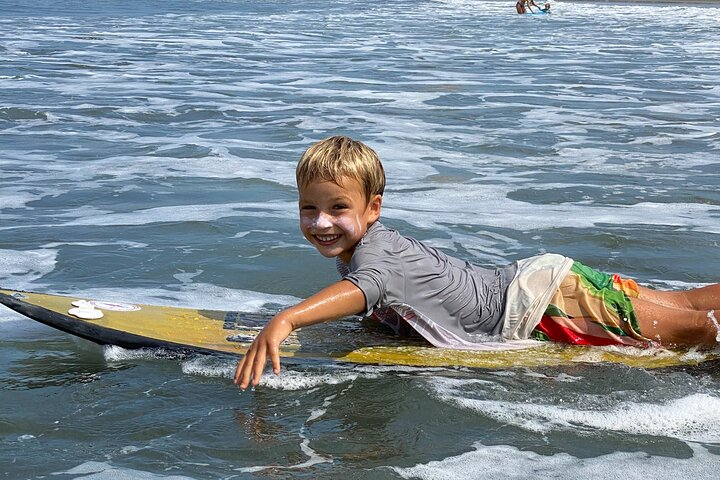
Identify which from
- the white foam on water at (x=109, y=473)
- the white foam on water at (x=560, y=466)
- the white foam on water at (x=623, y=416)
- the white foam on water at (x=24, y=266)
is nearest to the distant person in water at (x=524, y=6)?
the white foam on water at (x=24, y=266)

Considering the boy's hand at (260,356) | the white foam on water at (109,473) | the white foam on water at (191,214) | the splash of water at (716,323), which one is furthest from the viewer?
the white foam on water at (191,214)

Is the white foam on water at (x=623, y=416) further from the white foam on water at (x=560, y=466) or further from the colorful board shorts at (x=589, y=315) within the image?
the colorful board shorts at (x=589, y=315)

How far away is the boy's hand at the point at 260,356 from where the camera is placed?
2.86m

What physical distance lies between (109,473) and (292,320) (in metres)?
0.70

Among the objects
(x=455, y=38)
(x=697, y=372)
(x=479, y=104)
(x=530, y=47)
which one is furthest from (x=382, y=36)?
(x=697, y=372)

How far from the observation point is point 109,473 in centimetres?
278

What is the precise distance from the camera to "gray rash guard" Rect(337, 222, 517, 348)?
3.42m

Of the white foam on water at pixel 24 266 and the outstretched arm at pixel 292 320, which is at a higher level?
the outstretched arm at pixel 292 320

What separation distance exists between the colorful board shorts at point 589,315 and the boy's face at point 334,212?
85 centimetres

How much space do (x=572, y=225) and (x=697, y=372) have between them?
2464mm

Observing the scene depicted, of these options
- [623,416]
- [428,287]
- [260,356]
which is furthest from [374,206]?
[623,416]

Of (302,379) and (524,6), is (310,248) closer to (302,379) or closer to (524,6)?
(302,379)

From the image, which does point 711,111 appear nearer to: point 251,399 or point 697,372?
point 697,372

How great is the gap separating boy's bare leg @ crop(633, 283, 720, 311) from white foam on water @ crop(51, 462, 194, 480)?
2.06 meters
